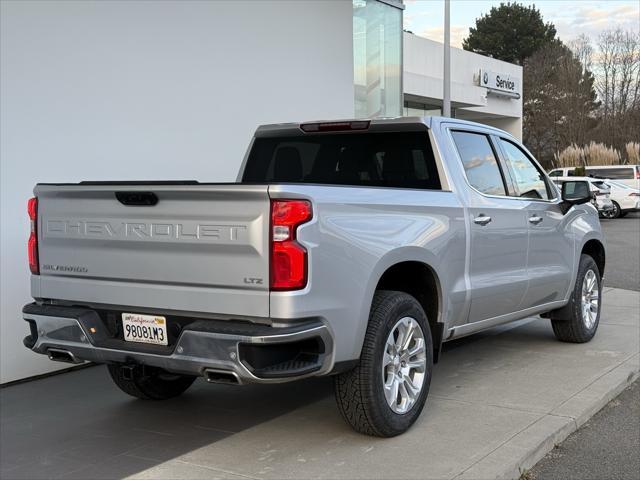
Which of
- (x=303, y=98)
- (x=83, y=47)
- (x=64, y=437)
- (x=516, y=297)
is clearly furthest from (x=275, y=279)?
(x=303, y=98)

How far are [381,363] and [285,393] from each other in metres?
1.55

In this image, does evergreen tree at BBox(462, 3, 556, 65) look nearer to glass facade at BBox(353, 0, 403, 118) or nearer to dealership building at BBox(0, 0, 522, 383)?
glass facade at BBox(353, 0, 403, 118)

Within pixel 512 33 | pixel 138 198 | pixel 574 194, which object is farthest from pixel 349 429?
pixel 512 33

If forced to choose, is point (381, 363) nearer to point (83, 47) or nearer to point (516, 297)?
point (516, 297)

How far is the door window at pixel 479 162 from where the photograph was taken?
5820mm

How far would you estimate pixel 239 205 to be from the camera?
3.93 m

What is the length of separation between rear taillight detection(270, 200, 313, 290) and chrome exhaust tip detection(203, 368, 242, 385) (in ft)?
1.61

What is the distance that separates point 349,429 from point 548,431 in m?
1.21

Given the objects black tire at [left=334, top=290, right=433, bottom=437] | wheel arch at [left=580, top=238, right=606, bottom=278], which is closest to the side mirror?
wheel arch at [left=580, top=238, right=606, bottom=278]

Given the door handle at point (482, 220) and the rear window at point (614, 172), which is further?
the rear window at point (614, 172)

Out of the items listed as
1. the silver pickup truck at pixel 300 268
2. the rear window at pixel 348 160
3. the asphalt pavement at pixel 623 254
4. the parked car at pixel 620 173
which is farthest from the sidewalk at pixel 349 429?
the parked car at pixel 620 173

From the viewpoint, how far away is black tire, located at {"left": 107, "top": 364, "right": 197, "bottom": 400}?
5.46m

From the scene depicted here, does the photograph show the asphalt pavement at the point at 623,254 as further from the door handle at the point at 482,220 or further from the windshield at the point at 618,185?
the door handle at the point at 482,220

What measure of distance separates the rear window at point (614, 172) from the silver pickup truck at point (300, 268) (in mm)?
27923
